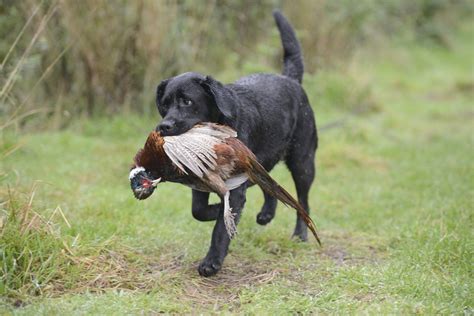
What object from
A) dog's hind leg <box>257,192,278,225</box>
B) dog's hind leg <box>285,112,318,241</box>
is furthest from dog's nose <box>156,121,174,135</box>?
dog's hind leg <box>285,112,318,241</box>

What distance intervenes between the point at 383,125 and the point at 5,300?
25.5 ft

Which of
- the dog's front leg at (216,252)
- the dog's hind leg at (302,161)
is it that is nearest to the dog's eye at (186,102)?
the dog's front leg at (216,252)

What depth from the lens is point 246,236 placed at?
5.45 metres

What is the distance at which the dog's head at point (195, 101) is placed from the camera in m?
4.46

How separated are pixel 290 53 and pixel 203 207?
200cm

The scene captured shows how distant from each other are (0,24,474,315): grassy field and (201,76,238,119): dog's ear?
42.3 inches

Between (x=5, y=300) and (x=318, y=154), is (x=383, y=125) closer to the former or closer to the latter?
(x=318, y=154)

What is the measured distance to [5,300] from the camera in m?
3.87

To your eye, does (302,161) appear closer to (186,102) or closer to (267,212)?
(267,212)

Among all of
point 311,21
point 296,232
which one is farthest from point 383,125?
point 296,232

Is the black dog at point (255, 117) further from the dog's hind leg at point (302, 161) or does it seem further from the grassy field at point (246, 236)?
the grassy field at point (246, 236)

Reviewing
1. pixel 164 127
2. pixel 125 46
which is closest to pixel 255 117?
pixel 164 127

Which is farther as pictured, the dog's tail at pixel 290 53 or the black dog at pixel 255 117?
the dog's tail at pixel 290 53

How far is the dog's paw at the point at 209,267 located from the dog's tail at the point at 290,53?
7.02 ft
